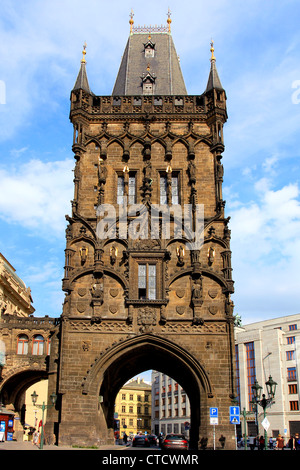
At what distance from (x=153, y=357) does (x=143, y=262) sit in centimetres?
637

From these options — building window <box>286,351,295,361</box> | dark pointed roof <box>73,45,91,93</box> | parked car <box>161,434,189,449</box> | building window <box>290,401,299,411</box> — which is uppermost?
dark pointed roof <box>73,45,91,93</box>

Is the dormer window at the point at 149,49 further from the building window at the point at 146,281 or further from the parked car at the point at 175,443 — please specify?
the parked car at the point at 175,443

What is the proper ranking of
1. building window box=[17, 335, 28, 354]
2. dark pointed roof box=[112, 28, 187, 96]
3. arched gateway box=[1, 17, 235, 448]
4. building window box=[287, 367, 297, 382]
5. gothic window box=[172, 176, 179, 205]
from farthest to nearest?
1. building window box=[287, 367, 297, 382]
2. dark pointed roof box=[112, 28, 187, 96]
3. building window box=[17, 335, 28, 354]
4. gothic window box=[172, 176, 179, 205]
5. arched gateway box=[1, 17, 235, 448]

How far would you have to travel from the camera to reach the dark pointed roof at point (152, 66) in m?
35.7

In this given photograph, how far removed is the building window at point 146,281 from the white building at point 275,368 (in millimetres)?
35749

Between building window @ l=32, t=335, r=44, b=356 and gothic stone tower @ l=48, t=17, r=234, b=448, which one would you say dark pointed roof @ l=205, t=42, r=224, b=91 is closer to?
gothic stone tower @ l=48, t=17, r=234, b=448

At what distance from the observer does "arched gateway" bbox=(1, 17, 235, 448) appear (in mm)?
26766

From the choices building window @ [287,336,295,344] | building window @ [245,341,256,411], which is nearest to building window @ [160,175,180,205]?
building window @ [287,336,295,344]

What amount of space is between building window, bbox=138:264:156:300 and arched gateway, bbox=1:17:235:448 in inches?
2.3

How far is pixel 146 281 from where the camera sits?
93.5ft

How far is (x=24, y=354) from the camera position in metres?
34.1

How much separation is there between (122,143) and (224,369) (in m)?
14.8

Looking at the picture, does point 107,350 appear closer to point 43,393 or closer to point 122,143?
point 122,143
